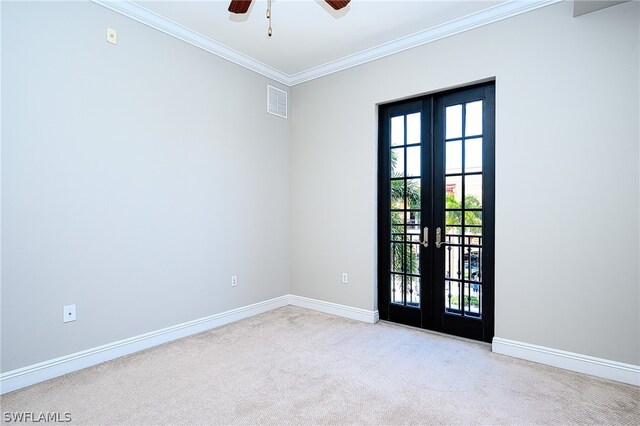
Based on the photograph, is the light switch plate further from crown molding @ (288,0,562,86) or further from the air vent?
crown molding @ (288,0,562,86)

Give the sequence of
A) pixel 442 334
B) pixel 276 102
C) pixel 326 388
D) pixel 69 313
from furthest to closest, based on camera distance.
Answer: pixel 276 102 → pixel 442 334 → pixel 69 313 → pixel 326 388

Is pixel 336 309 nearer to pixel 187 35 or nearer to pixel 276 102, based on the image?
pixel 276 102

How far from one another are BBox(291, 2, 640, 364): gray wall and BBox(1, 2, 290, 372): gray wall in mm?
2031

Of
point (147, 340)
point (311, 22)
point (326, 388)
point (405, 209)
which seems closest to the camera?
point (326, 388)

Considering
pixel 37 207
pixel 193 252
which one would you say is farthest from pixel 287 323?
pixel 37 207

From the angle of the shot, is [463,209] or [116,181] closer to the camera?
[116,181]

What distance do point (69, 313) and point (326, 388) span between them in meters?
1.99

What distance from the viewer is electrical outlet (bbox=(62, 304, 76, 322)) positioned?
8.43 feet

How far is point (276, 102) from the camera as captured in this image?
4332 mm

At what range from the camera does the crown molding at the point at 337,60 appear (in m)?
2.87

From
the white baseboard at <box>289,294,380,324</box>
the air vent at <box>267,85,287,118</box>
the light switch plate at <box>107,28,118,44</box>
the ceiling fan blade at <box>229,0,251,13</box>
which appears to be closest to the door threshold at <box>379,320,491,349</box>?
the white baseboard at <box>289,294,380,324</box>

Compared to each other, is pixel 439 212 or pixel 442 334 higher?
pixel 439 212

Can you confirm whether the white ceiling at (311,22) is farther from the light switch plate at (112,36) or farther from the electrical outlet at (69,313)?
the electrical outlet at (69,313)

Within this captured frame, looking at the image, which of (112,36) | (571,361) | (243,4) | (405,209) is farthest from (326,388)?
(112,36)
